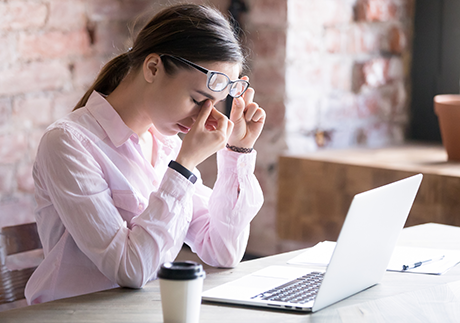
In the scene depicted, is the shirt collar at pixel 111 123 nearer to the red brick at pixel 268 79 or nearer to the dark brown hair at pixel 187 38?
the dark brown hair at pixel 187 38

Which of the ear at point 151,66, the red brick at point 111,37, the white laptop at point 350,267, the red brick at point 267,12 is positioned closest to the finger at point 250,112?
the ear at point 151,66

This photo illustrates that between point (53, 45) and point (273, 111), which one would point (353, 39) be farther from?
point (53, 45)

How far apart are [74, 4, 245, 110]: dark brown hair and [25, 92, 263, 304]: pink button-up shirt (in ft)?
0.50

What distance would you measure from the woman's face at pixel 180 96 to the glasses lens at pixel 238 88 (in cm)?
2

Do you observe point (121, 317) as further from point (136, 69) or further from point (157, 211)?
point (136, 69)

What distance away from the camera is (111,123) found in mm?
1216

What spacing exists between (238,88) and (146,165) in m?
0.26

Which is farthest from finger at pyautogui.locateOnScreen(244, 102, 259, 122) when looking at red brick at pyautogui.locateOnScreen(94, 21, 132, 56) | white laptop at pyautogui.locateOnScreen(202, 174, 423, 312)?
red brick at pyautogui.locateOnScreen(94, 21, 132, 56)

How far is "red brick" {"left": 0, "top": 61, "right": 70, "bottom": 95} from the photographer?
1.89 metres

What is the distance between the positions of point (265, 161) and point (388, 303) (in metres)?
1.25

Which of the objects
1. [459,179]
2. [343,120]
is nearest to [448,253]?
[459,179]

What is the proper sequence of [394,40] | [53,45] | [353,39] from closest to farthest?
[53,45], [353,39], [394,40]

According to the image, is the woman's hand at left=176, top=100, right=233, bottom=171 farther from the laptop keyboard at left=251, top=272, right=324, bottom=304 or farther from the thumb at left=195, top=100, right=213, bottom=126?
the laptop keyboard at left=251, top=272, right=324, bottom=304

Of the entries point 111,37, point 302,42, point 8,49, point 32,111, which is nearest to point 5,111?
point 32,111
